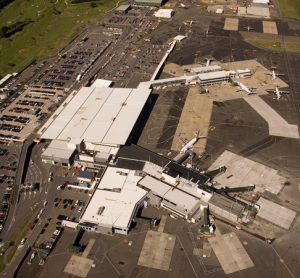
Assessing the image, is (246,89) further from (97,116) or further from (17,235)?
(17,235)

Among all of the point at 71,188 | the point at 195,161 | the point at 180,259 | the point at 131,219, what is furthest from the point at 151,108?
the point at 180,259

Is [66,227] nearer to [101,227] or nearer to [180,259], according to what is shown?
[101,227]

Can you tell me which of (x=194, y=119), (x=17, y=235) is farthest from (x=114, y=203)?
(x=194, y=119)

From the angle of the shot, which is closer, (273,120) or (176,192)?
(176,192)

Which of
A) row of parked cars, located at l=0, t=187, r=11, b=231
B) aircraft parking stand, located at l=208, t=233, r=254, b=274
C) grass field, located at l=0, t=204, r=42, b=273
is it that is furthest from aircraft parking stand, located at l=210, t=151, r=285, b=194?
row of parked cars, located at l=0, t=187, r=11, b=231

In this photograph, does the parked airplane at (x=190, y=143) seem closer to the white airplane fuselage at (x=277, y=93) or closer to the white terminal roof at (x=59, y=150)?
the white terminal roof at (x=59, y=150)
